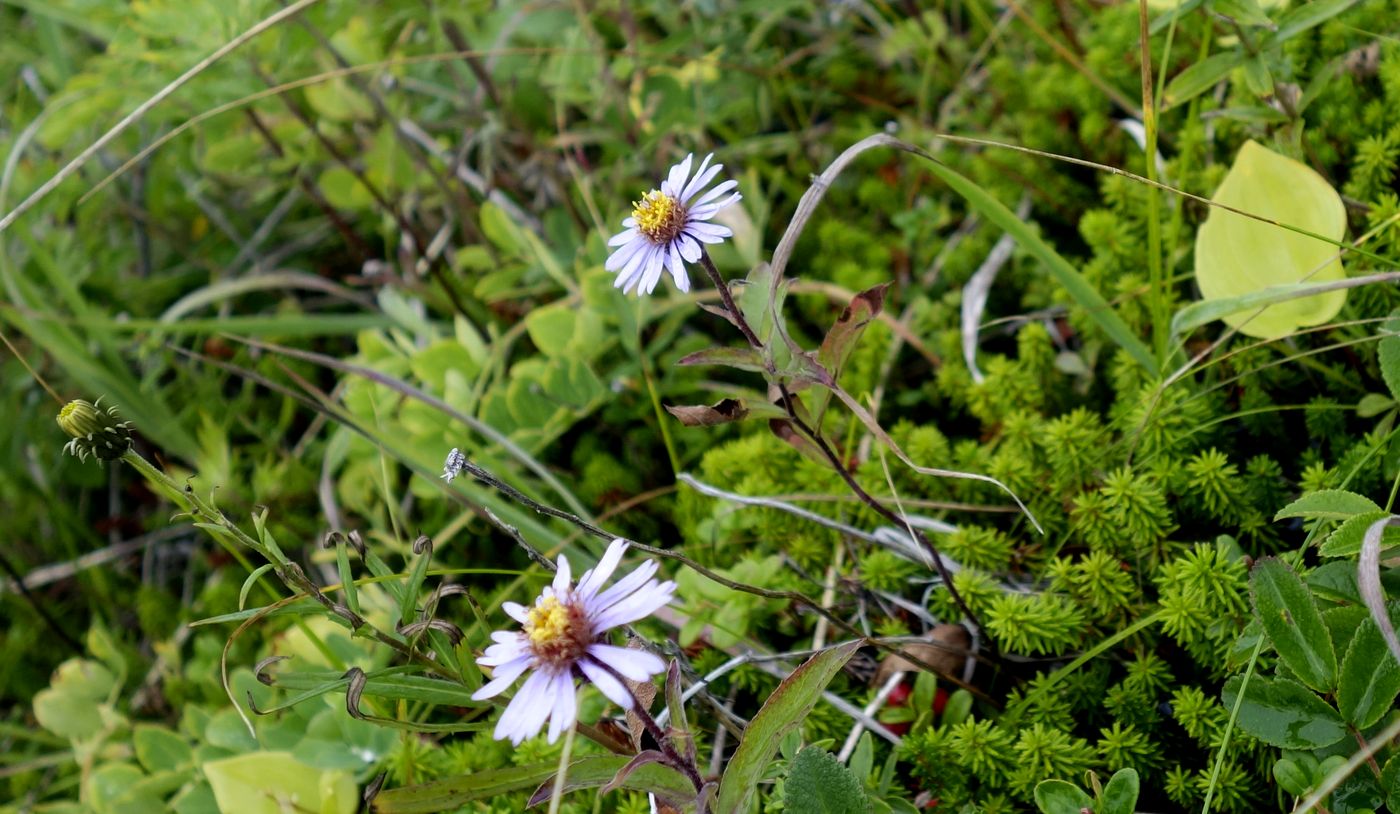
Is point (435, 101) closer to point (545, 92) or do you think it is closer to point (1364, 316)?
point (545, 92)

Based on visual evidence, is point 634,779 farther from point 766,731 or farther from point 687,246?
point 687,246

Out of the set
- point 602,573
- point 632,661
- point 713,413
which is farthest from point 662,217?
point 632,661

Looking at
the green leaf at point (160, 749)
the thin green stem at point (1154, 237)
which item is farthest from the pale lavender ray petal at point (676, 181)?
the green leaf at point (160, 749)

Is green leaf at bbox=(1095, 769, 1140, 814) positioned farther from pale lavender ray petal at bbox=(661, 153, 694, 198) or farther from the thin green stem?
pale lavender ray petal at bbox=(661, 153, 694, 198)

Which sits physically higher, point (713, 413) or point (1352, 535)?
point (713, 413)

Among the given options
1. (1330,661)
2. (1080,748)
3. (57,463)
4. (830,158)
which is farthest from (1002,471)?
(57,463)
